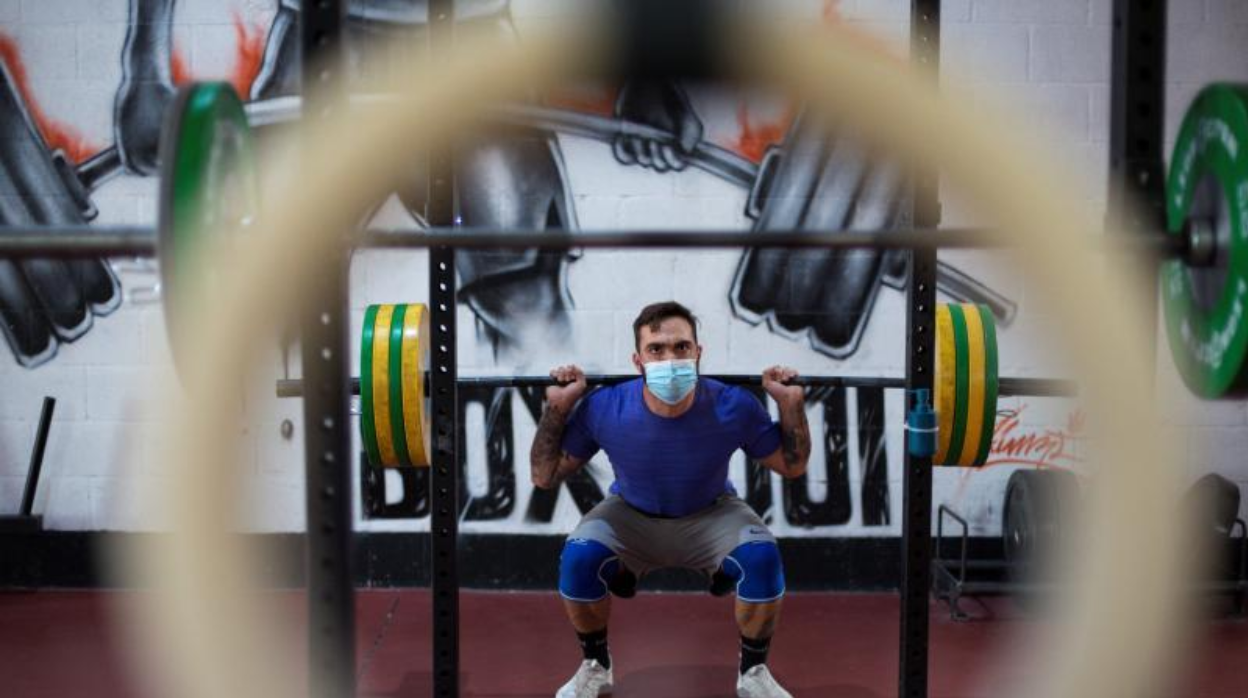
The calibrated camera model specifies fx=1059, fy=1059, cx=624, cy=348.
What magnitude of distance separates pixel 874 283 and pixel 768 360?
1.48ft

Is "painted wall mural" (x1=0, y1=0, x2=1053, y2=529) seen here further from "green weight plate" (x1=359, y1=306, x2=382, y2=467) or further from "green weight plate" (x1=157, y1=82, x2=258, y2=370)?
"green weight plate" (x1=157, y1=82, x2=258, y2=370)

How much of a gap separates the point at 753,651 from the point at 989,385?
980mm

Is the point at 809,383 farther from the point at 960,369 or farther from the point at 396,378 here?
the point at 396,378

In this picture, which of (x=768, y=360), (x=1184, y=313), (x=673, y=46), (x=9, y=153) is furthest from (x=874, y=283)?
(x=9, y=153)

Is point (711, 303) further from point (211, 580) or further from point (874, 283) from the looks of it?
point (211, 580)

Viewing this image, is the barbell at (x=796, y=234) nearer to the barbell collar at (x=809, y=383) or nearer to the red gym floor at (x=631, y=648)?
the barbell collar at (x=809, y=383)

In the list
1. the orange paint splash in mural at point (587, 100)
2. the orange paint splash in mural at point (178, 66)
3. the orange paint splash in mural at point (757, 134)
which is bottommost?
the orange paint splash in mural at point (757, 134)

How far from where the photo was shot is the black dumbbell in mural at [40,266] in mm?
3643

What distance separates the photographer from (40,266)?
368cm

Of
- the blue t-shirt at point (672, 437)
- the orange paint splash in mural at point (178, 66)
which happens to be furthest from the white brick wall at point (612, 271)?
the blue t-shirt at point (672, 437)

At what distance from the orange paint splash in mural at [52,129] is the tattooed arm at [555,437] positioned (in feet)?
6.85

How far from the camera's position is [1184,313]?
1644 mm

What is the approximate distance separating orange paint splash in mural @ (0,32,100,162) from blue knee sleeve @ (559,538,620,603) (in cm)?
229

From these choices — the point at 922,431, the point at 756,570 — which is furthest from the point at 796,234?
the point at 756,570
